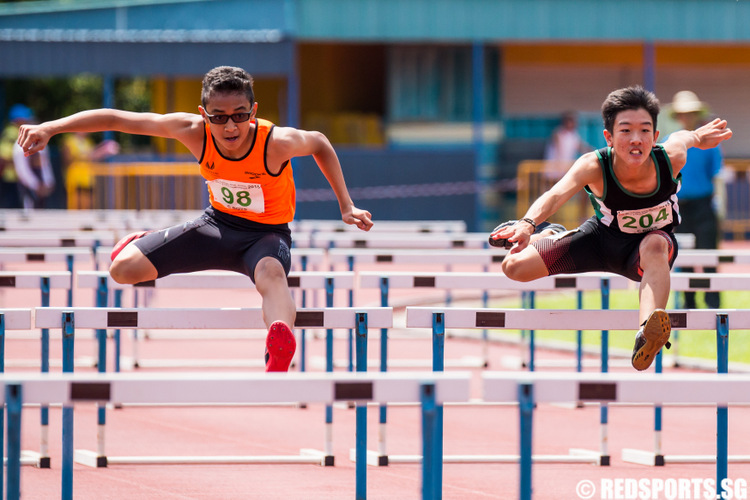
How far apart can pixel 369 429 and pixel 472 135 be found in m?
17.9

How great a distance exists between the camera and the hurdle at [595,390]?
3627 mm

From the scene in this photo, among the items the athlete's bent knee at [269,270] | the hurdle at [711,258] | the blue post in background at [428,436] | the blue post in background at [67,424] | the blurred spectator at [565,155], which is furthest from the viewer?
the blurred spectator at [565,155]

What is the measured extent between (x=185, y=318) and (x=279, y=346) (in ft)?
1.47

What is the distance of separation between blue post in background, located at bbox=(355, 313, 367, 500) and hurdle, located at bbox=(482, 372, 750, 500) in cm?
138

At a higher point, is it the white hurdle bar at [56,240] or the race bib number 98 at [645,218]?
the race bib number 98 at [645,218]

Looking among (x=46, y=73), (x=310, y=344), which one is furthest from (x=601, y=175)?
(x=46, y=73)

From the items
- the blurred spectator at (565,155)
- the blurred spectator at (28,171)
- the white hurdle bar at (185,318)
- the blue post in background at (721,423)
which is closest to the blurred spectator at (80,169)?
the blurred spectator at (28,171)

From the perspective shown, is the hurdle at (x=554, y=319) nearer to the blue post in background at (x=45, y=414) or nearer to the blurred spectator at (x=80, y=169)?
the blue post in background at (x=45, y=414)

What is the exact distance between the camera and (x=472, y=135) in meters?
24.8

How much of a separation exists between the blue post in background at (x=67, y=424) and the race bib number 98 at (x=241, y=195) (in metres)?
1.34

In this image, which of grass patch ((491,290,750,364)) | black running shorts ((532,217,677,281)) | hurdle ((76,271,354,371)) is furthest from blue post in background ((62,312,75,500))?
grass patch ((491,290,750,364))

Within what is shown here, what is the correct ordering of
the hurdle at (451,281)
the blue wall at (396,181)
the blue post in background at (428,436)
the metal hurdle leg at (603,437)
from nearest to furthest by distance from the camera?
the blue post in background at (428,436), the hurdle at (451,281), the metal hurdle leg at (603,437), the blue wall at (396,181)

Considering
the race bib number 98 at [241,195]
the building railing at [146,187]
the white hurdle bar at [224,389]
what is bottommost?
the white hurdle bar at [224,389]

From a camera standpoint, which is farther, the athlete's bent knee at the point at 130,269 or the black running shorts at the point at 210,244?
the black running shorts at the point at 210,244
